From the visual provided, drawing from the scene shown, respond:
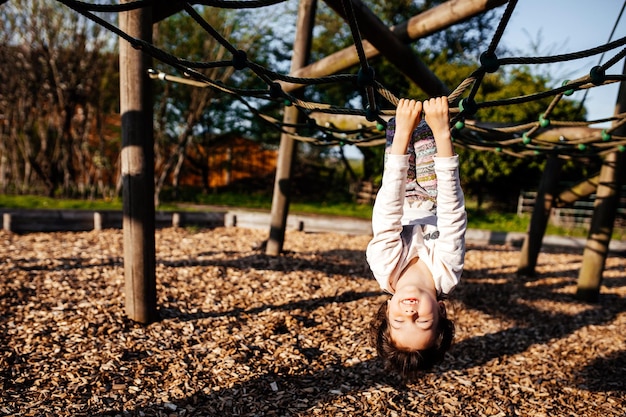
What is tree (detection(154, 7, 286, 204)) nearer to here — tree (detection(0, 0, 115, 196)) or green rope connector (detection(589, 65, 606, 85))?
tree (detection(0, 0, 115, 196))

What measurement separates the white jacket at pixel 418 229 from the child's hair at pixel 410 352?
0.79ft

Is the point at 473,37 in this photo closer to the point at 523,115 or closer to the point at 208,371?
the point at 523,115

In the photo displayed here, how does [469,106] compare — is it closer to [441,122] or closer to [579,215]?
[441,122]

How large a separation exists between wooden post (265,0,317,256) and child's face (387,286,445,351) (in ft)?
10.1

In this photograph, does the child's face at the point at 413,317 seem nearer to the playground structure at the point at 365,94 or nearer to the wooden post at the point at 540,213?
the playground structure at the point at 365,94

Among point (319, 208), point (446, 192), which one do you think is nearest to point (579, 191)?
point (446, 192)

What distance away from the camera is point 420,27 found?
114 inches

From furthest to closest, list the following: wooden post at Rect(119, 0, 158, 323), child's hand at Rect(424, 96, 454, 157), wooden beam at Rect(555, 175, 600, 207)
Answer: wooden beam at Rect(555, 175, 600, 207) < wooden post at Rect(119, 0, 158, 323) < child's hand at Rect(424, 96, 454, 157)

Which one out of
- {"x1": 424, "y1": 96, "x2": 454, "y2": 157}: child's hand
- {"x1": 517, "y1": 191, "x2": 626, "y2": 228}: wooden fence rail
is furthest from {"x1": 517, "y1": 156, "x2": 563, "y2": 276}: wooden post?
{"x1": 517, "y1": 191, "x2": 626, "y2": 228}: wooden fence rail

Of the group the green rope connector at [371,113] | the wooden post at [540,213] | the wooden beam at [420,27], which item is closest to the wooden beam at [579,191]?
the wooden post at [540,213]

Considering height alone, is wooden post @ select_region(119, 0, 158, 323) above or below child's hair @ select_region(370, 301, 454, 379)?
above

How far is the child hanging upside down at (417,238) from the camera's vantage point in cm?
163

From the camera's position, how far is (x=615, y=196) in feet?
13.6

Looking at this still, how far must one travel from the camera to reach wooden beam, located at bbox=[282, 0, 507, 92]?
246cm
